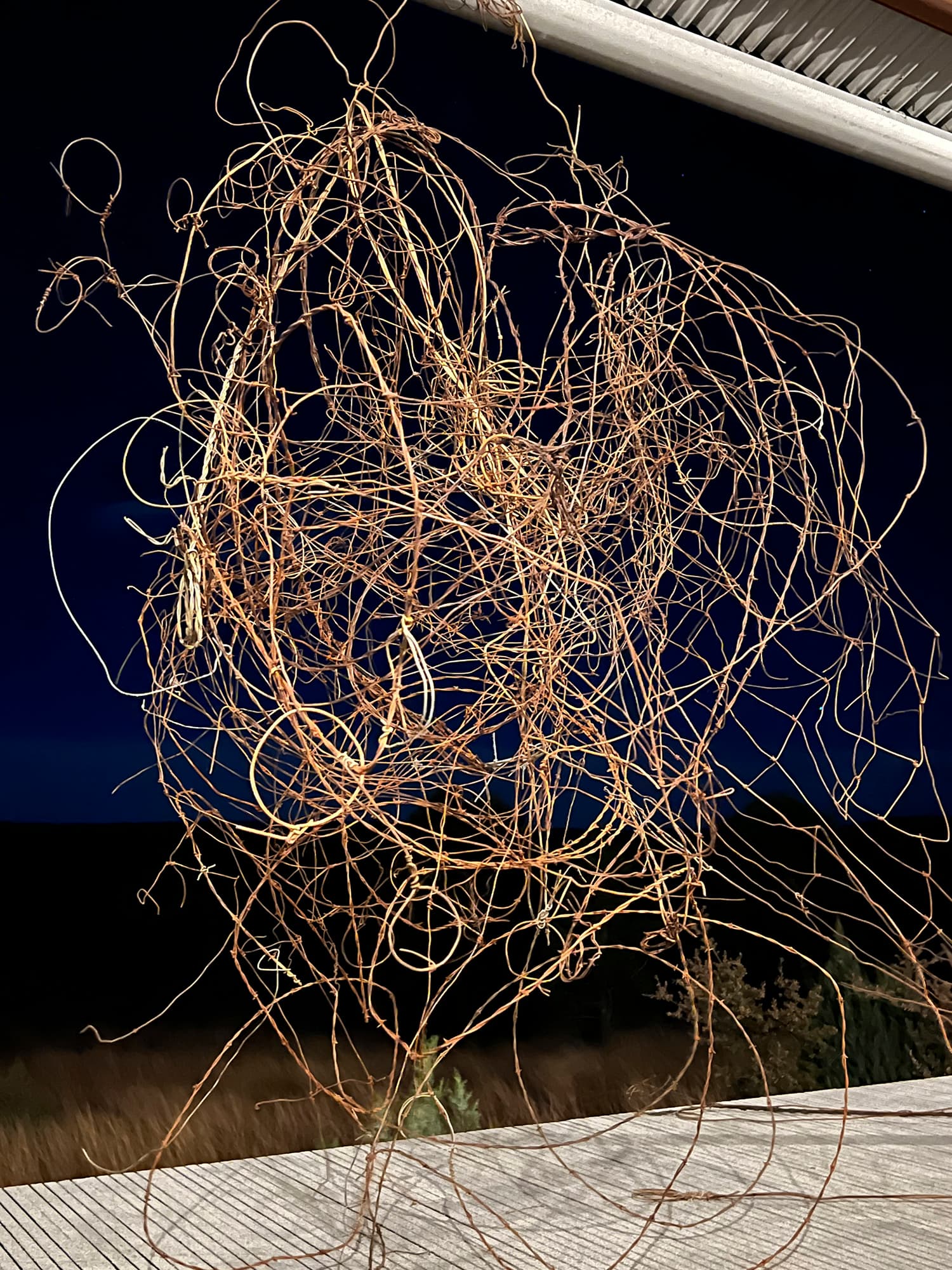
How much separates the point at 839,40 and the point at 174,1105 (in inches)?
110

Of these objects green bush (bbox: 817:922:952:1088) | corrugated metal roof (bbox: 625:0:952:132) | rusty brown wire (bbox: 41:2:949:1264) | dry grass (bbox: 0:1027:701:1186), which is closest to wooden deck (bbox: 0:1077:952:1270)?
dry grass (bbox: 0:1027:701:1186)

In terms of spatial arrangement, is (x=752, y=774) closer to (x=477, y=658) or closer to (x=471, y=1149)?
(x=471, y=1149)

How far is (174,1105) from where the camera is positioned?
2.53 metres

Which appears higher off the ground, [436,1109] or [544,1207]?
[436,1109]

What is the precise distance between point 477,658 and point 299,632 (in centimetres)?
111

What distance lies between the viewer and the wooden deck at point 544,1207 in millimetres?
1886

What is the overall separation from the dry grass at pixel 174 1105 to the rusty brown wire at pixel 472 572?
0.29ft

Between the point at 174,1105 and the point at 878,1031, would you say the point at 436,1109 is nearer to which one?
the point at 174,1105

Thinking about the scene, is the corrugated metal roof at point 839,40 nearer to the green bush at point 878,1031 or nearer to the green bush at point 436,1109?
the green bush at point 878,1031

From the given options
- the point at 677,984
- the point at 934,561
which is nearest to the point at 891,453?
the point at 934,561

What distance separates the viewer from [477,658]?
5.13ft

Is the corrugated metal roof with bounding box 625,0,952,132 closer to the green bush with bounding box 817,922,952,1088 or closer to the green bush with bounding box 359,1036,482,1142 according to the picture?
the green bush with bounding box 817,922,952,1088

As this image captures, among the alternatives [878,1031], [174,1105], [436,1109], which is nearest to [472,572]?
[174,1105]

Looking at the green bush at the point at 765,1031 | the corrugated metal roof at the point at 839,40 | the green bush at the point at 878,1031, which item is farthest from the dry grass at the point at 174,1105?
the corrugated metal roof at the point at 839,40
